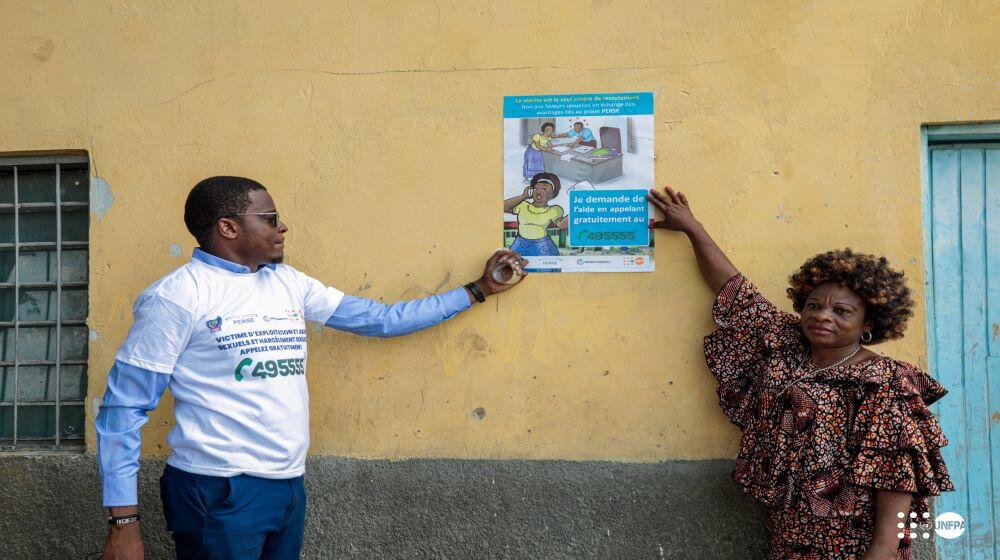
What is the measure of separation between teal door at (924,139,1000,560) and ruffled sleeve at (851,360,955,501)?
66 cm

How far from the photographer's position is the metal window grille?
351 cm

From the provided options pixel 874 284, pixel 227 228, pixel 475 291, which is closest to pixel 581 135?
pixel 475 291

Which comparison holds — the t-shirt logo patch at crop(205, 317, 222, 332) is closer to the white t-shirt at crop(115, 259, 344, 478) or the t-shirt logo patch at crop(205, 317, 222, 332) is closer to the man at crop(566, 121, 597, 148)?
the white t-shirt at crop(115, 259, 344, 478)

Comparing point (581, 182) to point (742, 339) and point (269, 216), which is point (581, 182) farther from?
point (269, 216)

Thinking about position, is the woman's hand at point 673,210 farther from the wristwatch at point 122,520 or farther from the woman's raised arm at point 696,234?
the wristwatch at point 122,520

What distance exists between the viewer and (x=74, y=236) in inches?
139

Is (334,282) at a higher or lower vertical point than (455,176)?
lower

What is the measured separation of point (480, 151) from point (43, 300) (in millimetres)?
2202

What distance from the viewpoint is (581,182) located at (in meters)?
3.16

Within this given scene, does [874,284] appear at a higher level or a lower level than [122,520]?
higher

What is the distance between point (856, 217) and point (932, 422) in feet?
2.98

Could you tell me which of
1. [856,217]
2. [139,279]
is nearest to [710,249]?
[856,217]

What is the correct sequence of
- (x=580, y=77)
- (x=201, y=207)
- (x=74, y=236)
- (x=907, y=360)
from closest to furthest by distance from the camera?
(x=201, y=207)
(x=907, y=360)
(x=580, y=77)
(x=74, y=236)

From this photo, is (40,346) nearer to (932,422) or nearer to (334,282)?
(334,282)
